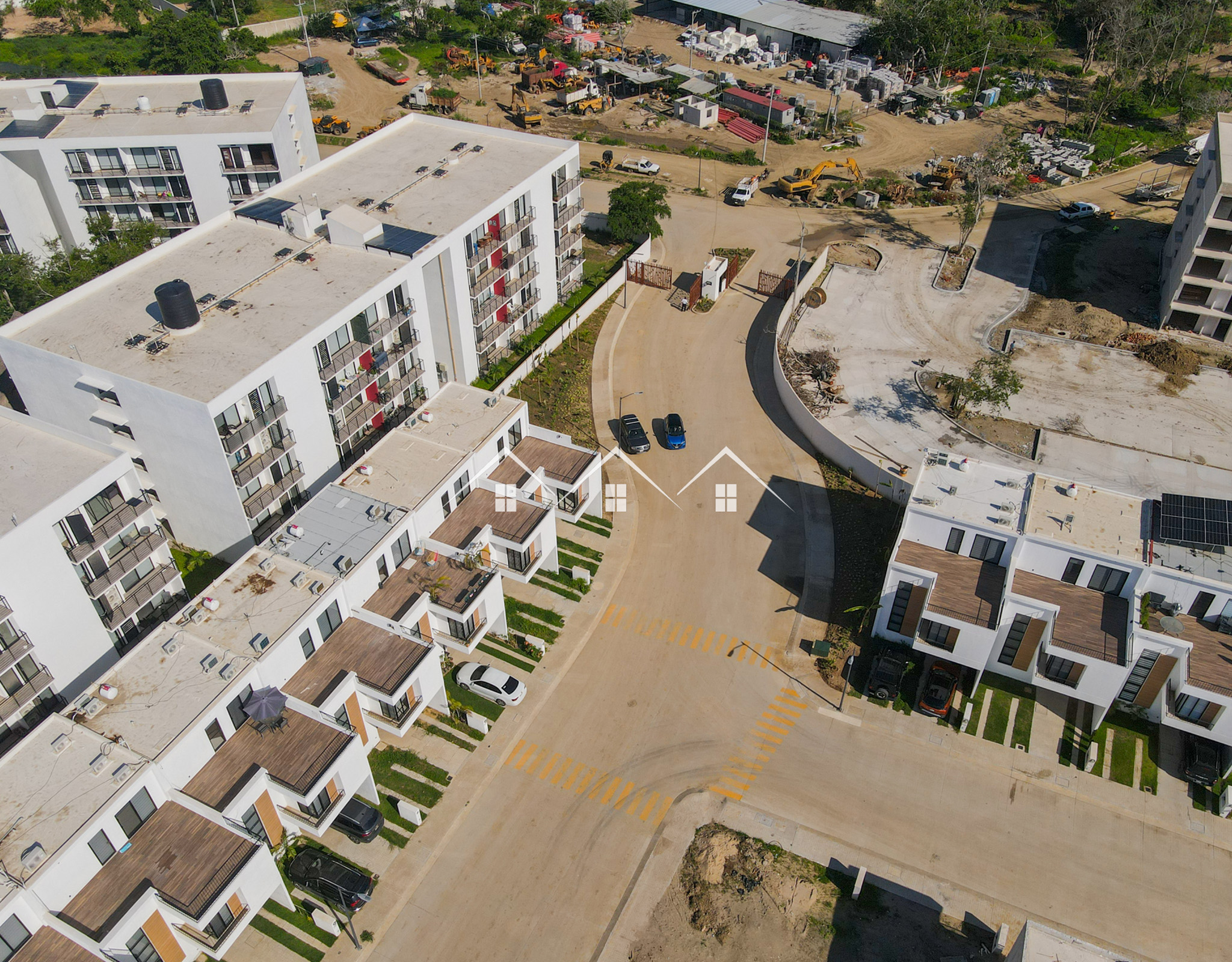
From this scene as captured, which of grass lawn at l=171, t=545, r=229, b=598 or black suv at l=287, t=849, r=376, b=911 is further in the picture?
grass lawn at l=171, t=545, r=229, b=598

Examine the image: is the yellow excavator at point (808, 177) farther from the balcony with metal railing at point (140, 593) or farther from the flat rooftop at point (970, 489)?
the balcony with metal railing at point (140, 593)

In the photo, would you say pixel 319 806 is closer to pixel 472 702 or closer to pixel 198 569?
pixel 472 702

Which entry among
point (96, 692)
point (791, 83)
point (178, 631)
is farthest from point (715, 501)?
point (791, 83)

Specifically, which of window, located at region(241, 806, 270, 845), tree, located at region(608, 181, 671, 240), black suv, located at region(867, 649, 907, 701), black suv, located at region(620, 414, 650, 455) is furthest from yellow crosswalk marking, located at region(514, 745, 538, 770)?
tree, located at region(608, 181, 671, 240)

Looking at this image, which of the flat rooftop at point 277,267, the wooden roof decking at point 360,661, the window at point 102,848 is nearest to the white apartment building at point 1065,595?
the wooden roof decking at point 360,661

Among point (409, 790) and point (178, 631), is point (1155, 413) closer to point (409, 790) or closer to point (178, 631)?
point (409, 790)

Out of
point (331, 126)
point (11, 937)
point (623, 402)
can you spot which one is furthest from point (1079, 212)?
point (11, 937)

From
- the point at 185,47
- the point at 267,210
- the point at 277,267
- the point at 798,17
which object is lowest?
the point at 798,17

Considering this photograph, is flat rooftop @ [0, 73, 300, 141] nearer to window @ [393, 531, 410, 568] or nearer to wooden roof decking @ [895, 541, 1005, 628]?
window @ [393, 531, 410, 568]
